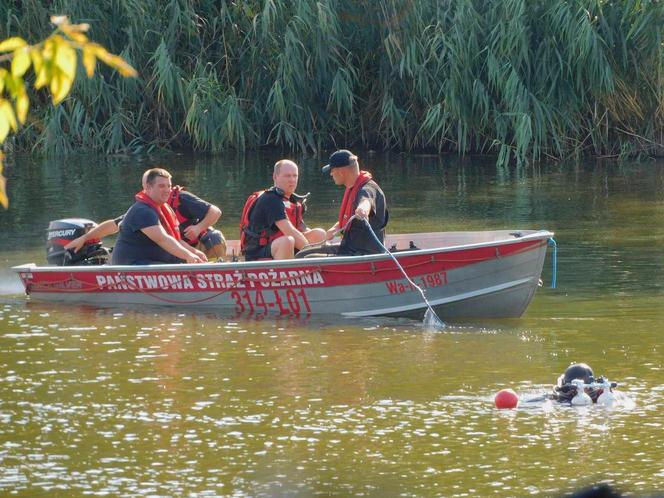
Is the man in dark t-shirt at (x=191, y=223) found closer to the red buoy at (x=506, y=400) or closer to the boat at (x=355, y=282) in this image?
the boat at (x=355, y=282)

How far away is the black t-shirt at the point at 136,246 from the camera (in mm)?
11102

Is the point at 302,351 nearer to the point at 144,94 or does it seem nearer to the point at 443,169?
the point at 443,169

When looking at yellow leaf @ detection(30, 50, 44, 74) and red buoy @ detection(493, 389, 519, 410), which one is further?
red buoy @ detection(493, 389, 519, 410)

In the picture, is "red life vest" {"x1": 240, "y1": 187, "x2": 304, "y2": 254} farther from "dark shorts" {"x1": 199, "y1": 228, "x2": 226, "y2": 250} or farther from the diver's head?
the diver's head

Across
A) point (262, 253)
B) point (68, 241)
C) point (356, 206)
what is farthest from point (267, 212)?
point (68, 241)

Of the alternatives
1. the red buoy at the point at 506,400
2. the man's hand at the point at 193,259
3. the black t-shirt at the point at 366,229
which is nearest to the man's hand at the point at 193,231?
the man's hand at the point at 193,259

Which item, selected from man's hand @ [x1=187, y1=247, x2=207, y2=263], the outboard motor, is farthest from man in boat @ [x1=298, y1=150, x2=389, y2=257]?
the outboard motor

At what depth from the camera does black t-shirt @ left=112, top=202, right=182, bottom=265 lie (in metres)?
11.1

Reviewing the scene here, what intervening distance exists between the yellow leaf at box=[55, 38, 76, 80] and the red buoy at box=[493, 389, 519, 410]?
5.09 meters

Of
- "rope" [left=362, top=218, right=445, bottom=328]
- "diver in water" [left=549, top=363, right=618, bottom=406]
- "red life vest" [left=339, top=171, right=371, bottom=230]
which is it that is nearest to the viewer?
"diver in water" [left=549, top=363, right=618, bottom=406]

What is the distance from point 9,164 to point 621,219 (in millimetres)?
10397

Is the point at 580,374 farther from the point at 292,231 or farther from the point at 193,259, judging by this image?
the point at 193,259

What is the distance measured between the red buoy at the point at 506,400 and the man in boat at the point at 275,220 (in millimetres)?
3371

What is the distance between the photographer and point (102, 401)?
333 inches
